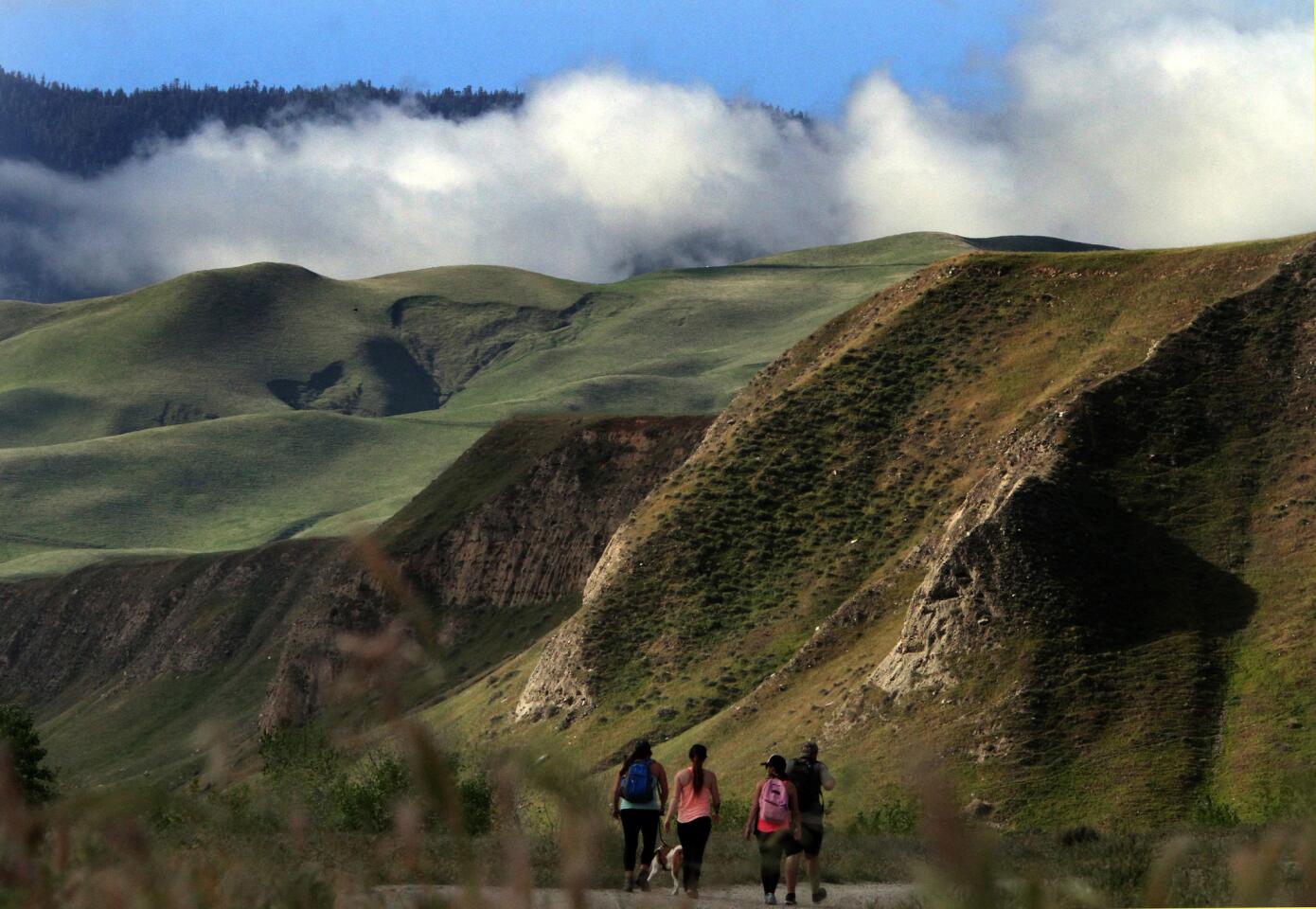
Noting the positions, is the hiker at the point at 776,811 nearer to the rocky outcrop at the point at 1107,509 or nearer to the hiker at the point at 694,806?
the hiker at the point at 694,806

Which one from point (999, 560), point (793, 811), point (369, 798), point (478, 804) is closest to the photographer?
point (793, 811)

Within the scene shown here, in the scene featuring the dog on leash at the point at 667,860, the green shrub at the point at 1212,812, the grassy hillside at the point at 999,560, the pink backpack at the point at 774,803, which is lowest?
the green shrub at the point at 1212,812

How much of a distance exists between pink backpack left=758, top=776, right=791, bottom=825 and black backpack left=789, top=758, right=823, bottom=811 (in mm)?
722

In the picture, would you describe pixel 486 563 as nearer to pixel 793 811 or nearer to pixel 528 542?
pixel 528 542

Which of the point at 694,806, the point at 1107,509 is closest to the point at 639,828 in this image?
the point at 694,806

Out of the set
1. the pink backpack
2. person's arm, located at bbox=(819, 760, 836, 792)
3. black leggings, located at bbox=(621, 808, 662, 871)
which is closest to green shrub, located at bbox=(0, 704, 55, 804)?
black leggings, located at bbox=(621, 808, 662, 871)

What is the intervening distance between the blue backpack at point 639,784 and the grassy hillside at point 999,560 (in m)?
18.7

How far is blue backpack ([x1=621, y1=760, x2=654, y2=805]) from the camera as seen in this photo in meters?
17.4

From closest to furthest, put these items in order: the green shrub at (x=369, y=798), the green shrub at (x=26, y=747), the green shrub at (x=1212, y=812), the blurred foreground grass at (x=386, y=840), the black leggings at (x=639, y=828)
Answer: the blurred foreground grass at (x=386, y=840)
the black leggings at (x=639, y=828)
the green shrub at (x=369, y=798)
the green shrub at (x=1212, y=812)
the green shrub at (x=26, y=747)

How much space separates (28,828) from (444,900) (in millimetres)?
975

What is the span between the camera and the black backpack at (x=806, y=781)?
695 inches

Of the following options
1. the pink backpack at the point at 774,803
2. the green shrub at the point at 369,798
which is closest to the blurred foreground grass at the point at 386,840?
the pink backpack at the point at 774,803

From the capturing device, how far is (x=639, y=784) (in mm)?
17406

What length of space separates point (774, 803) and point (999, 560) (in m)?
32.6
